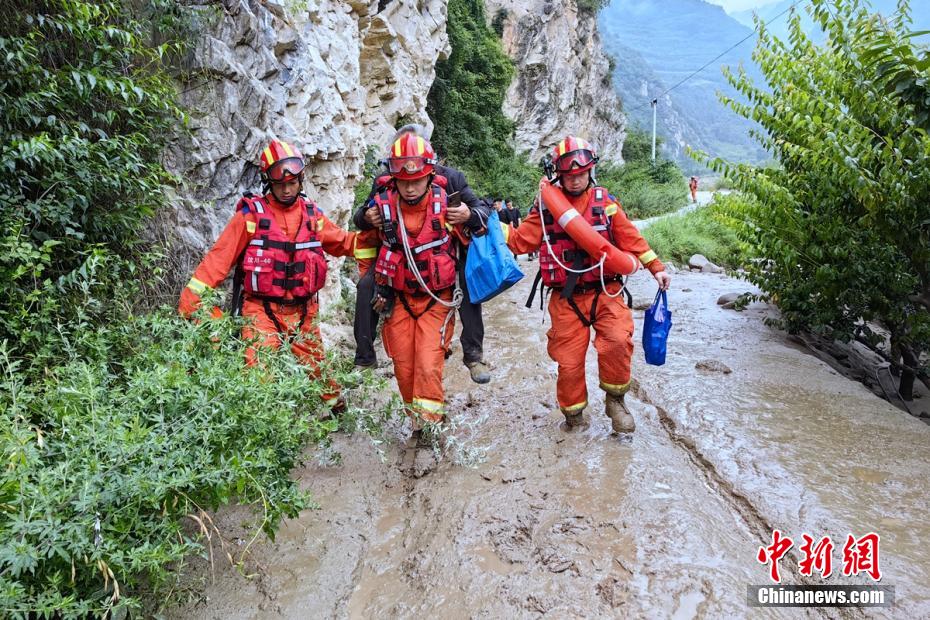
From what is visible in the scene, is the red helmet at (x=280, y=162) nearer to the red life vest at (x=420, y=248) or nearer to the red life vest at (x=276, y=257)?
the red life vest at (x=276, y=257)

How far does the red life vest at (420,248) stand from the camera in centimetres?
415

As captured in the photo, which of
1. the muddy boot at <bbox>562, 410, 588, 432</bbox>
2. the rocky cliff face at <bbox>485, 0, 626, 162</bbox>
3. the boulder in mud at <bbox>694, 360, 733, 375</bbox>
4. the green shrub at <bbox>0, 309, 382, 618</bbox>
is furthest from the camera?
the rocky cliff face at <bbox>485, 0, 626, 162</bbox>

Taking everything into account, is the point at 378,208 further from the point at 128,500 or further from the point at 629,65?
the point at 629,65

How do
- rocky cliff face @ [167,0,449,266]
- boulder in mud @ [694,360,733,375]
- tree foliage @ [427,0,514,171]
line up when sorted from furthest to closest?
tree foliage @ [427,0,514,171] → boulder in mud @ [694,360,733,375] → rocky cliff face @ [167,0,449,266]

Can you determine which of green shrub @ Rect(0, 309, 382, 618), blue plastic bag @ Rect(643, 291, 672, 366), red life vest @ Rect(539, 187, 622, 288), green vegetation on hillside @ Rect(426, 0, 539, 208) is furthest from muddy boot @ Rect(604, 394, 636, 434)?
green vegetation on hillside @ Rect(426, 0, 539, 208)

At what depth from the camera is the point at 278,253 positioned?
4.21m

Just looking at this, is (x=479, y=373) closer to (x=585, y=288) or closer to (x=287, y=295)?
(x=585, y=288)

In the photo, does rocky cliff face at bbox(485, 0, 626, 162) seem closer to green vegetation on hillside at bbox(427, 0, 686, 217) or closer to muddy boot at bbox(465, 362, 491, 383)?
green vegetation on hillside at bbox(427, 0, 686, 217)

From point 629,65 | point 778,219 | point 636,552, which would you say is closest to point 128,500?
point 636,552

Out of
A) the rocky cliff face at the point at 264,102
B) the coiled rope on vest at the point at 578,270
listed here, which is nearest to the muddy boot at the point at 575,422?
the coiled rope on vest at the point at 578,270

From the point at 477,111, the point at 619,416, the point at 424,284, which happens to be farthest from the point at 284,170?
the point at 477,111

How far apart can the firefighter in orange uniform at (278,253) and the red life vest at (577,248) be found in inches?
58.9

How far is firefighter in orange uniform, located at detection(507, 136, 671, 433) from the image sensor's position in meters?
4.33

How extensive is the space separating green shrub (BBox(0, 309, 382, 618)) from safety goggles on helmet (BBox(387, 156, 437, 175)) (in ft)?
5.27
